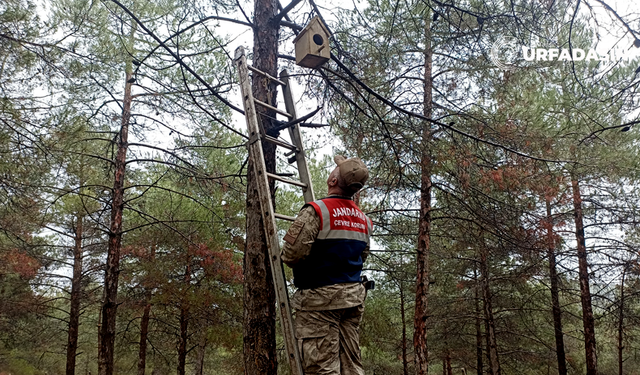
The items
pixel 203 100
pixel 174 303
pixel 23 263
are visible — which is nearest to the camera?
pixel 203 100

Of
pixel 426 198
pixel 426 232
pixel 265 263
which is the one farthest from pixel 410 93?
pixel 265 263

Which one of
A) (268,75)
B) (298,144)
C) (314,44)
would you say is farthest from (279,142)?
(314,44)

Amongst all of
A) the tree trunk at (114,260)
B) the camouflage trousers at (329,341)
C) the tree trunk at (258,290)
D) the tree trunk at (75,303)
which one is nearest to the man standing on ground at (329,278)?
the camouflage trousers at (329,341)

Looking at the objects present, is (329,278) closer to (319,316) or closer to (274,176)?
(319,316)

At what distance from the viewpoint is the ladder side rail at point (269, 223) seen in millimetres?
2597

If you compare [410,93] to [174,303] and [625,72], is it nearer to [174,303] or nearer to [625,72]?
[625,72]

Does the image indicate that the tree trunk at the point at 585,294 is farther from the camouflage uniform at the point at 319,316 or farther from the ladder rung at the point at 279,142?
the camouflage uniform at the point at 319,316

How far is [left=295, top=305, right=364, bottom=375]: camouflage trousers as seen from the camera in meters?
2.50

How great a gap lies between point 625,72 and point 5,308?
62.5 ft

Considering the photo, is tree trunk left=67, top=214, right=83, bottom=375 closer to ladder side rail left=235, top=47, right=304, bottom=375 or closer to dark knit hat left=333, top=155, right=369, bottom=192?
ladder side rail left=235, top=47, right=304, bottom=375

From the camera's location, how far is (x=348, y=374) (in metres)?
2.64

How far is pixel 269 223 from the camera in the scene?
→ 9.41 ft

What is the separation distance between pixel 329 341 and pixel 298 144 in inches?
68.5

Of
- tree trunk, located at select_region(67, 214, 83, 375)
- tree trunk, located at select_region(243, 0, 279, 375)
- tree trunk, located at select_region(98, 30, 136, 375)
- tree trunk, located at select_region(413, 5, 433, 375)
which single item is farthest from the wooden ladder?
tree trunk, located at select_region(67, 214, 83, 375)
